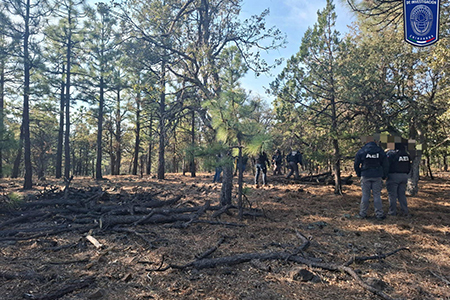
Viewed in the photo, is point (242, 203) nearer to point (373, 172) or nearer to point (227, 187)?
point (227, 187)

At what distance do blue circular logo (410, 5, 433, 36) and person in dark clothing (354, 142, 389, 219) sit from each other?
2641 millimetres

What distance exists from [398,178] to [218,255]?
534 cm

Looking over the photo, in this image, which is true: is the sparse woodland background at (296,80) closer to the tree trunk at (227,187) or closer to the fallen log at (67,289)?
the tree trunk at (227,187)

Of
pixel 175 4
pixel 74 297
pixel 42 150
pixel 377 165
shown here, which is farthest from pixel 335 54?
pixel 42 150

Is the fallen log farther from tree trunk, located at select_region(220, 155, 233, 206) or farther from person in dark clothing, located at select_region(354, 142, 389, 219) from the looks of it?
person in dark clothing, located at select_region(354, 142, 389, 219)

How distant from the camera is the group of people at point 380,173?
632 centimetres

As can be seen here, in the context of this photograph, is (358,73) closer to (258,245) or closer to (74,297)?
(258,245)

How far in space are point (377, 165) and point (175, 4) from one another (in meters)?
7.25

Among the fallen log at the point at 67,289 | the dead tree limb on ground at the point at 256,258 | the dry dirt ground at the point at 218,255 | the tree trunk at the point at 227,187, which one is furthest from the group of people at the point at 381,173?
the fallen log at the point at 67,289

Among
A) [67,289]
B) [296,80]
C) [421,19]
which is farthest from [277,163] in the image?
[67,289]

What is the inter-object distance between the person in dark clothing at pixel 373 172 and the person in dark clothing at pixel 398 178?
425 mm

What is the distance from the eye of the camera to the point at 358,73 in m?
7.43

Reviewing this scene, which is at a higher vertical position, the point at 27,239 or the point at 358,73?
the point at 358,73

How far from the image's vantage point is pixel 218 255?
12.8ft
